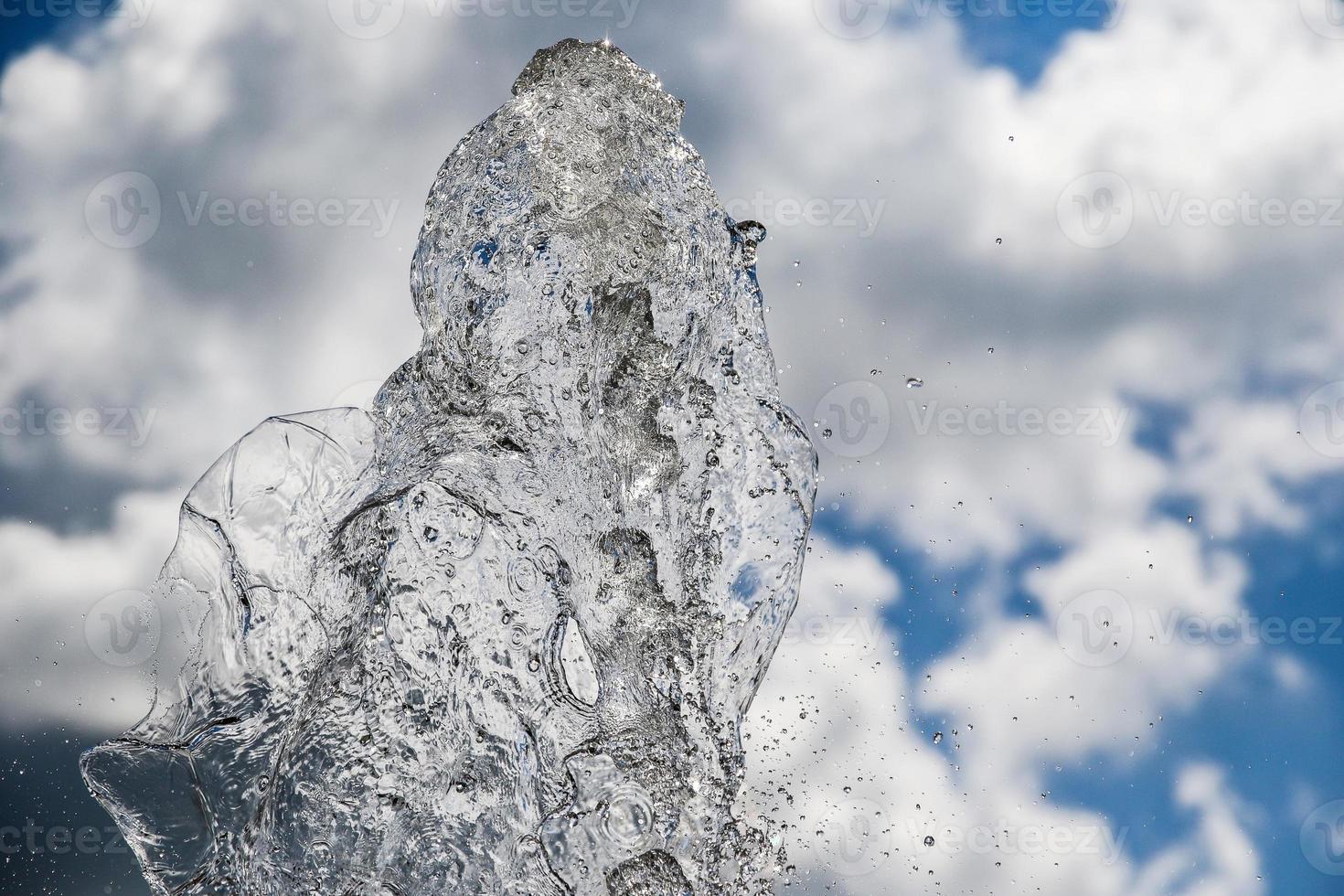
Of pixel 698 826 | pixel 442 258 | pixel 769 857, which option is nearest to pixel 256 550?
pixel 442 258

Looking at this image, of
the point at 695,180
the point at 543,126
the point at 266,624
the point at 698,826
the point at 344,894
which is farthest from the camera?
the point at 695,180

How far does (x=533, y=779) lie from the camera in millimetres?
3521

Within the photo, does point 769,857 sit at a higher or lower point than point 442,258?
lower

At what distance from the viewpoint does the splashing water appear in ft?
11.1

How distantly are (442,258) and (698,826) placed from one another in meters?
2.36

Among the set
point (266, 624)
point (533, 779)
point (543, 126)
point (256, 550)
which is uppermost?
point (543, 126)

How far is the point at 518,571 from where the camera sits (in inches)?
141

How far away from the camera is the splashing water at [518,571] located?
3375 mm

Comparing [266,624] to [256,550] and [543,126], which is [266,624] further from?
[543,126]

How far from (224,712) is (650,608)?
168 cm

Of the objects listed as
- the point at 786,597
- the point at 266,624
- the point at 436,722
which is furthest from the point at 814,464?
the point at 266,624

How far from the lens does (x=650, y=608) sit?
4.33 metres

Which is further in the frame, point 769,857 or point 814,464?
point 814,464

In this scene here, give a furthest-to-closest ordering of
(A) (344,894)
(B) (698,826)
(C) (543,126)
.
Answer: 1. (C) (543,126)
2. (B) (698,826)
3. (A) (344,894)
